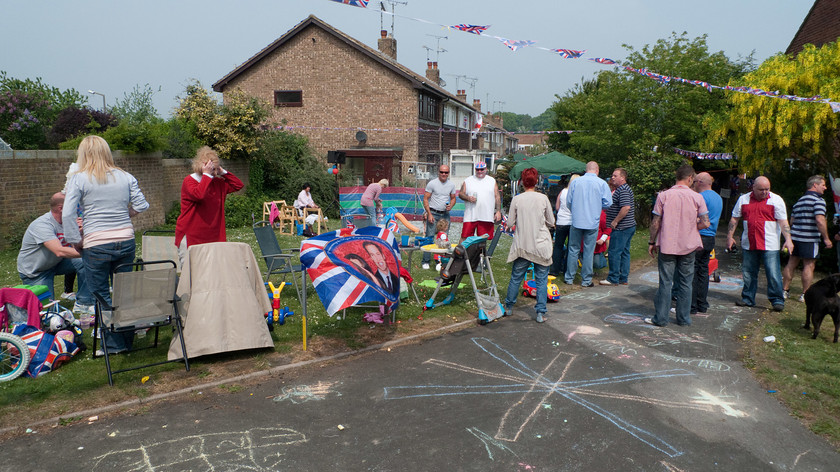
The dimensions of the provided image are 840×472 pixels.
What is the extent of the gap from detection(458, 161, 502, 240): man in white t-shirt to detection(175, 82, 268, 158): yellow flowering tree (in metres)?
13.2

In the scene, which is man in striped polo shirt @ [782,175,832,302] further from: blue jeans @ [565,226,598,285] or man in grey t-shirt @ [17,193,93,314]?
man in grey t-shirt @ [17,193,93,314]

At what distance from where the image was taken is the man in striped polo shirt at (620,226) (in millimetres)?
8547

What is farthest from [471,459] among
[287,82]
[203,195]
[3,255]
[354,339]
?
[287,82]

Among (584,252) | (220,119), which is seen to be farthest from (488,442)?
(220,119)

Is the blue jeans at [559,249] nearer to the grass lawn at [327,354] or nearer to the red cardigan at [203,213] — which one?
the grass lawn at [327,354]

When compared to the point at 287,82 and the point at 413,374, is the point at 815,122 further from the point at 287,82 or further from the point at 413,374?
the point at 287,82

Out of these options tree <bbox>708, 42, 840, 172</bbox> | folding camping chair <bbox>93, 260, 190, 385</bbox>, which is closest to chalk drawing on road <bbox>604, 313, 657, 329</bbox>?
folding camping chair <bbox>93, 260, 190, 385</bbox>

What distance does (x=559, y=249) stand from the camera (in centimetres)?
925

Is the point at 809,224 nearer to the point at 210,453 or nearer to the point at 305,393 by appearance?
the point at 305,393

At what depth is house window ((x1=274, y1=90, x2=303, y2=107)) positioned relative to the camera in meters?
27.3

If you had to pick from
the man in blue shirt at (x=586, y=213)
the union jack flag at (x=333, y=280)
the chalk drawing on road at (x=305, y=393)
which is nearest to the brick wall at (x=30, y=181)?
the union jack flag at (x=333, y=280)

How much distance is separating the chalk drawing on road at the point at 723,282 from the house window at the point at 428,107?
19217 mm

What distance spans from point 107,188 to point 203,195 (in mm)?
839

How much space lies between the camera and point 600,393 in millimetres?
4531
